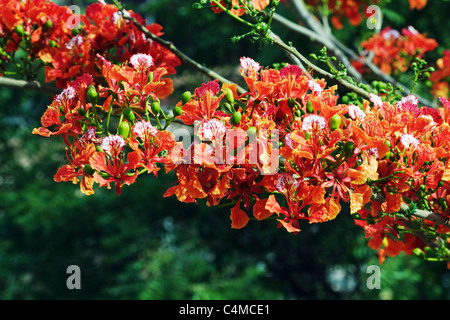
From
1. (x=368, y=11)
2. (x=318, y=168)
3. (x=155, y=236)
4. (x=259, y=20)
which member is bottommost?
(x=318, y=168)

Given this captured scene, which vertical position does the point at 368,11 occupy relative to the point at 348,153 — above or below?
above

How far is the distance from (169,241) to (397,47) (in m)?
3.91

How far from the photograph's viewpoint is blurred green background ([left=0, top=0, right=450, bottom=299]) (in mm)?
5121

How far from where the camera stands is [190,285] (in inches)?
203

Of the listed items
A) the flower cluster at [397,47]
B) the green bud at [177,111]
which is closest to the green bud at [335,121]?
the green bud at [177,111]

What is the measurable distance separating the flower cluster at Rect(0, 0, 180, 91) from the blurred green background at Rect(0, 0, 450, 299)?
122 inches

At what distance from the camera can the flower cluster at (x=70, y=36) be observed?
181 centimetres

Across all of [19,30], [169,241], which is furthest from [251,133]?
[169,241]

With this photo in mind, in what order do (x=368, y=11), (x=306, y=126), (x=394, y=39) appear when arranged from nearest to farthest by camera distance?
(x=306, y=126) → (x=394, y=39) → (x=368, y=11)

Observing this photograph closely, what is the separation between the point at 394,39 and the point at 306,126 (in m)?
2.07

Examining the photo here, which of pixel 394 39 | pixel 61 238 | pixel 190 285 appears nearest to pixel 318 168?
pixel 394 39

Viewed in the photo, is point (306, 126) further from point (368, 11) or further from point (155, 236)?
point (155, 236)
